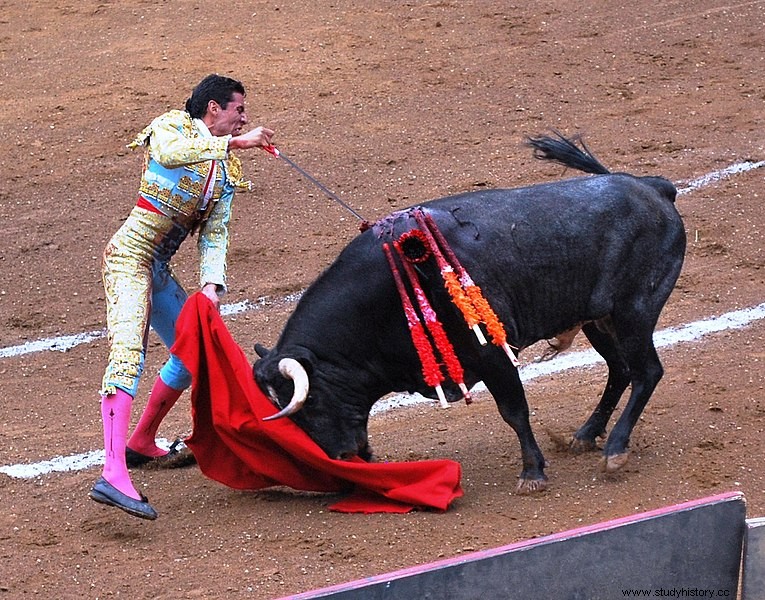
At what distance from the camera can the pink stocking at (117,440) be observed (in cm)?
593

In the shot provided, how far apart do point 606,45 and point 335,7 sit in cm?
235

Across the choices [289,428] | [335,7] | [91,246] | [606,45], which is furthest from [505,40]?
[289,428]

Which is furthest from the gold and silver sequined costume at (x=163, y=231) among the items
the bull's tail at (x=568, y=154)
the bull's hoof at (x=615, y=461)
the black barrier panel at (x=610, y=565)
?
the black barrier panel at (x=610, y=565)

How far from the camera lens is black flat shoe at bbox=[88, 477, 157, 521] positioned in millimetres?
5820

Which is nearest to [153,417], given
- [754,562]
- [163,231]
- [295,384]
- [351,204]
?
[163,231]

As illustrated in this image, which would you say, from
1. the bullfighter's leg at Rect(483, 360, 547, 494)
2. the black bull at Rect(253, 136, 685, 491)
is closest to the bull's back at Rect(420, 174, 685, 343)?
the black bull at Rect(253, 136, 685, 491)

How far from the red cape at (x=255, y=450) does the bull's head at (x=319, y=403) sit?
0.05 m

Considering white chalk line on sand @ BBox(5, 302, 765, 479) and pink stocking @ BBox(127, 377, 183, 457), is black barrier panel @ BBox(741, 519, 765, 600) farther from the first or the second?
white chalk line on sand @ BBox(5, 302, 765, 479)

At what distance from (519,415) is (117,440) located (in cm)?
167

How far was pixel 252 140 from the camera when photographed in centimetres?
570

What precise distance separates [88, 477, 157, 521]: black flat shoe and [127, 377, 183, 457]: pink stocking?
2.22ft

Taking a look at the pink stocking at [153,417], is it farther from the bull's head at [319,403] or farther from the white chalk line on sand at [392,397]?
the bull's head at [319,403]

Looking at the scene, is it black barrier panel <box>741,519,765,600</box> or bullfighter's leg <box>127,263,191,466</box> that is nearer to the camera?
black barrier panel <box>741,519,765,600</box>

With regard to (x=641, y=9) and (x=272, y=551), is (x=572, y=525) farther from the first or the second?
(x=641, y=9)
